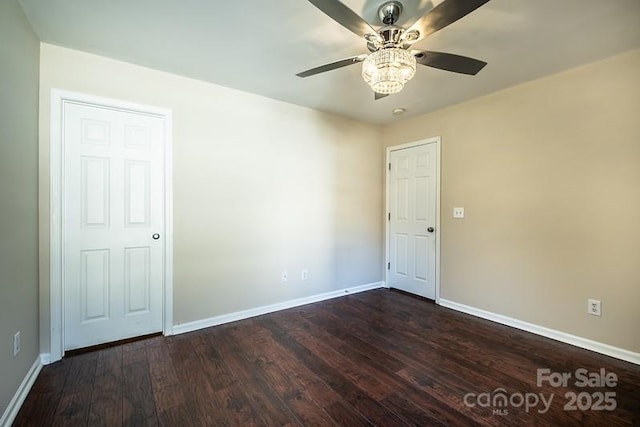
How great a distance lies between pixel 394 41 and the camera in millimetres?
1559

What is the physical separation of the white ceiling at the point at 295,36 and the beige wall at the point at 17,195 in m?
0.28

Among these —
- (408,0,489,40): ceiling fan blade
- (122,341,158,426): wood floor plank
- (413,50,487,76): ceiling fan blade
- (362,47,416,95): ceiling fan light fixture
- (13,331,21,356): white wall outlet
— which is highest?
(408,0,489,40): ceiling fan blade

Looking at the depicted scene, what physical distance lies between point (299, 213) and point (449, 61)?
2182mm

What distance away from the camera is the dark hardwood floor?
1573mm

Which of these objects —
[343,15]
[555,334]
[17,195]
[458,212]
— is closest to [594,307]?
[555,334]

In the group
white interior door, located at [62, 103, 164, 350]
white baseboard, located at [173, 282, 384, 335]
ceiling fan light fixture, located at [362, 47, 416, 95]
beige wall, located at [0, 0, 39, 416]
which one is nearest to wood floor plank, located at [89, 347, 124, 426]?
white interior door, located at [62, 103, 164, 350]

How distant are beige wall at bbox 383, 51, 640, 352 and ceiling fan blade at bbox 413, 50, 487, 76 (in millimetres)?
1413

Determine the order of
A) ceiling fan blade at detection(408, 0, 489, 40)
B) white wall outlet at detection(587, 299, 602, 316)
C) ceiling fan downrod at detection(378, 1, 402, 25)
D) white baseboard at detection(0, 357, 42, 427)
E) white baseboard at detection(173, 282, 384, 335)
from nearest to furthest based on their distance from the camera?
ceiling fan blade at detection(408, 0, 489, 40)
white baseboard at detection(0, 357, 42, 427)
ceiling fan downrod at detection(378, 1, 402, 25)
white wall outlet at detection(587, 299, 602, 316)
white baseboard at detection(173, 282, 384, 335)

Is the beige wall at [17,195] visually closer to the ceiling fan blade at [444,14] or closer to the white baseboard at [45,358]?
the white baseboard at [45,358]

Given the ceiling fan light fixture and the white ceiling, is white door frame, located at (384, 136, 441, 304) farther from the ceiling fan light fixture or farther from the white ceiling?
the ceiling fan light fixture

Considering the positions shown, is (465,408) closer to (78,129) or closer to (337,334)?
(337,334)

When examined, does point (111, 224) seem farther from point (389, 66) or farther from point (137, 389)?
point (389, 66)

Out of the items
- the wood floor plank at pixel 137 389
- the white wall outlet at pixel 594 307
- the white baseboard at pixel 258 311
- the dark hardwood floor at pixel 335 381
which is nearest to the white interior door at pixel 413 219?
the white baseboard at pixel 258 311

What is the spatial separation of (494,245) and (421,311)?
1.06 m
